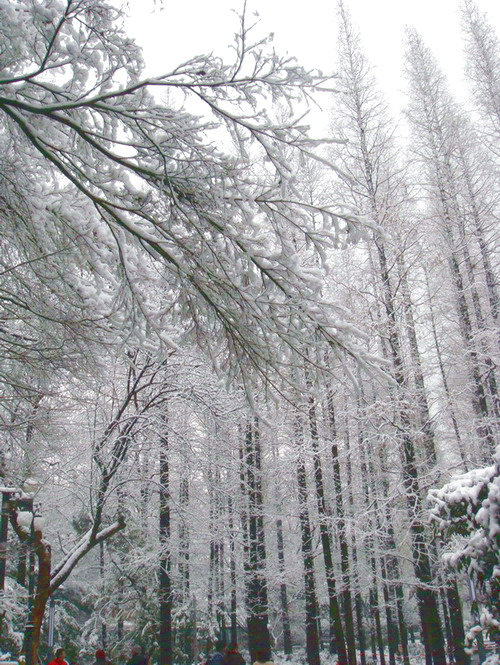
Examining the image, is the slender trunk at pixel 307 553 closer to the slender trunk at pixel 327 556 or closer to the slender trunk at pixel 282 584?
the slender trunk at pixel 327 556

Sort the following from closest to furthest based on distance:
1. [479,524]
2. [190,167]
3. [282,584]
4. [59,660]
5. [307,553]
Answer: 1. [190,167]
2. [479,524]
3. [59,660]
4. [307,553]
5. [282,584]

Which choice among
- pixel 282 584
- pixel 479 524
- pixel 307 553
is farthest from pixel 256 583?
pixel 479 524

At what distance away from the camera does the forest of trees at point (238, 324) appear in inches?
140

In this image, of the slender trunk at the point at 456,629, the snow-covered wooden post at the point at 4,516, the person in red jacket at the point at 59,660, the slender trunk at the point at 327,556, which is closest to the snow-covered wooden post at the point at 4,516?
the snow-covered wooden post at the point at 4,516

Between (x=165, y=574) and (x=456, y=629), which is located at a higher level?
(x=165, y=574)

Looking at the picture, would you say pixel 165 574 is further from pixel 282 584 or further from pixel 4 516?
pixel 4 516

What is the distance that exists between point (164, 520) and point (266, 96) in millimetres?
11476

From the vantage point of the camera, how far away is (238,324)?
3.77m

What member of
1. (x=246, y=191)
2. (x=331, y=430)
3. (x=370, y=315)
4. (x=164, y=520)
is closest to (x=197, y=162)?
(x=246, y=191)

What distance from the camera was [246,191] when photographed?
3.72 metres

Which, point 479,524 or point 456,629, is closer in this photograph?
point 479,524

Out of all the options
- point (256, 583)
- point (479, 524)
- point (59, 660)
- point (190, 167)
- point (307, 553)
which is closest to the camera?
point (190, 167)

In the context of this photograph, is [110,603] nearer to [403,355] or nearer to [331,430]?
[331,430]

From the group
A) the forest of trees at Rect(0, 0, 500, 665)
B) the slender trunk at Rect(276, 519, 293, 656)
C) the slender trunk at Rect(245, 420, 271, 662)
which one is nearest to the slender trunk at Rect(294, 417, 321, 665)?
the forest of trees at Rect(0, 0, 500, 665)
